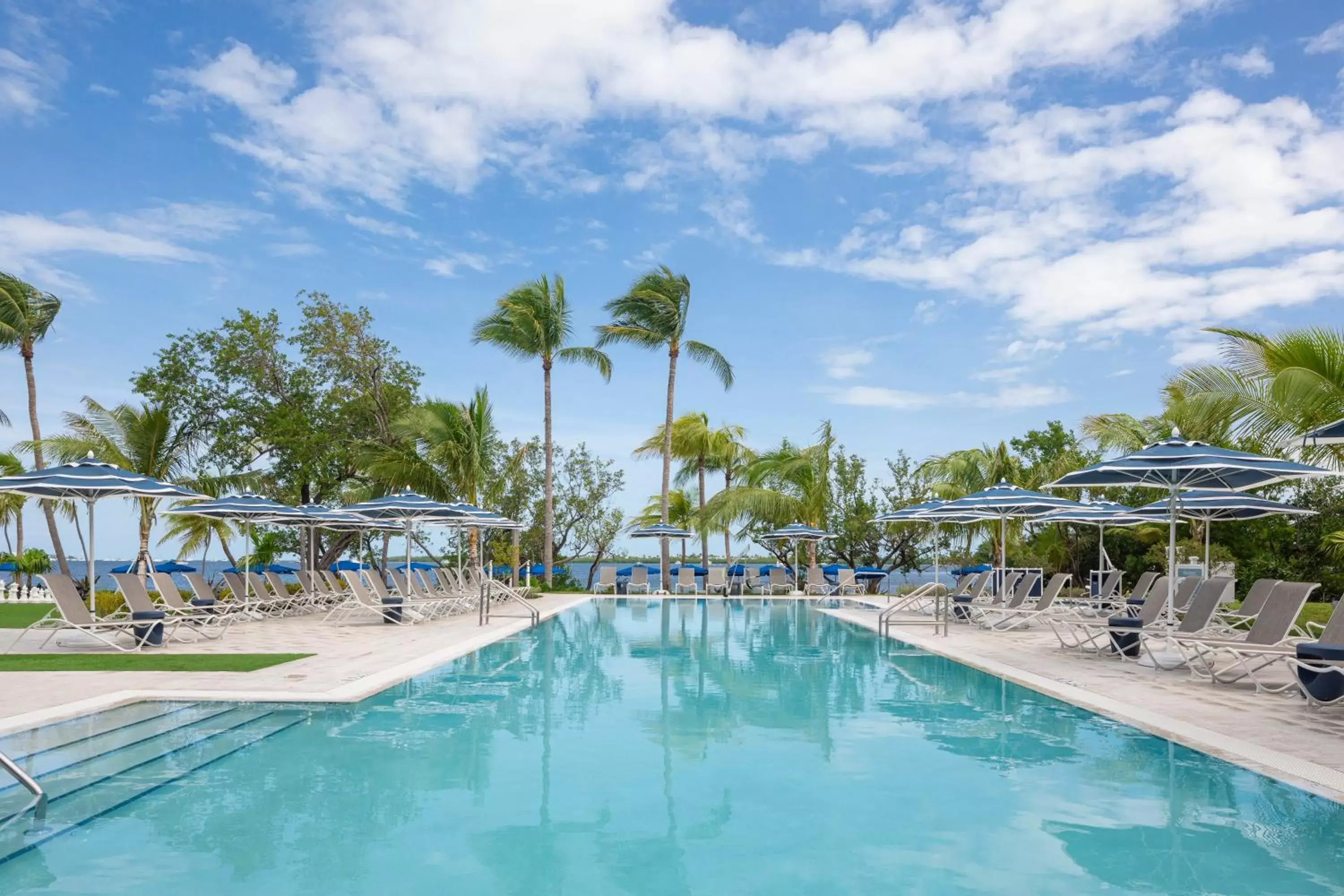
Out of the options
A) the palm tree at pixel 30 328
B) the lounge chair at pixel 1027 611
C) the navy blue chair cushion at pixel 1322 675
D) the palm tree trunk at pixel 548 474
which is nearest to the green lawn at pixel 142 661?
the navy blue chair cushion at pixel 1322 675

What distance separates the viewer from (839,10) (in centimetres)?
1920

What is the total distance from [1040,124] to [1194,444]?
1187 cm

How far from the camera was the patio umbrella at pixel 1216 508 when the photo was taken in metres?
13.0

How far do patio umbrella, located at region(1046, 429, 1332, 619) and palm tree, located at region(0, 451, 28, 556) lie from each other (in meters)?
24.7

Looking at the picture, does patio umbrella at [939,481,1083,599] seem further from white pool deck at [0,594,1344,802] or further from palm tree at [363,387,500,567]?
palm tree at [363,387,500,567]

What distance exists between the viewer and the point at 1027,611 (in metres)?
14.7

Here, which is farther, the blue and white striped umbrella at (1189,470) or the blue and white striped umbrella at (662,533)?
the blue and white striped umbrella at (662,533)

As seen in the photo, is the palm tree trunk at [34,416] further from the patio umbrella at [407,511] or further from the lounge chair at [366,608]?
the patio umbrella at [407,511]

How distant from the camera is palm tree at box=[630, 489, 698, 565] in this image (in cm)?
3291

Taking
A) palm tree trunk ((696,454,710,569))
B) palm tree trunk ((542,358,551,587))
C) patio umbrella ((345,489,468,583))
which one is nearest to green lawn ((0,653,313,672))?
patio umbrella ((345,489,468,583))

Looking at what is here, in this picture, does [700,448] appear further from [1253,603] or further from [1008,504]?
[1253,603]

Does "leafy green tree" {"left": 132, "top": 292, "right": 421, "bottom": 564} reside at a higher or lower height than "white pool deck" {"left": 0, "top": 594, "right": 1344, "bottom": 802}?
higher

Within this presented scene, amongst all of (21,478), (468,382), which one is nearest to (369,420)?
(468,382)

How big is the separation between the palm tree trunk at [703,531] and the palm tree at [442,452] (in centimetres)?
782
